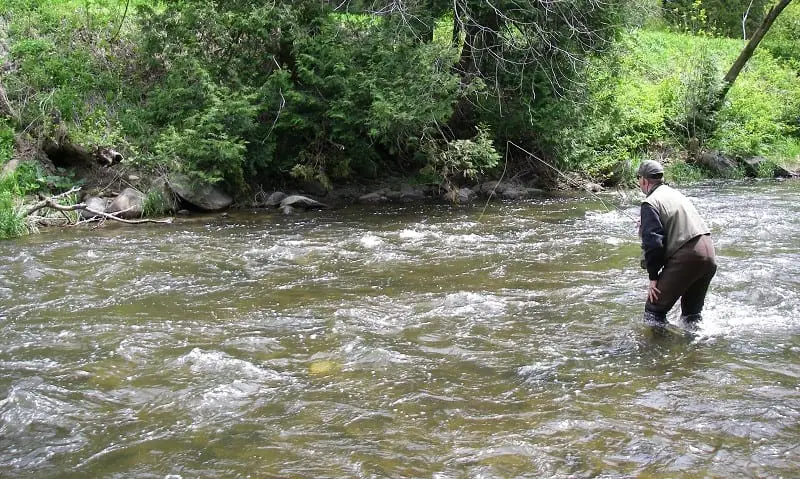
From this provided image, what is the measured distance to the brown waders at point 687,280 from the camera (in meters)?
6.67

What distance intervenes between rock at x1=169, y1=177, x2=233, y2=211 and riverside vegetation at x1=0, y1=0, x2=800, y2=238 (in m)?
0.15

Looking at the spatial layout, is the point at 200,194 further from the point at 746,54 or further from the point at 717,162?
the point at 746,54

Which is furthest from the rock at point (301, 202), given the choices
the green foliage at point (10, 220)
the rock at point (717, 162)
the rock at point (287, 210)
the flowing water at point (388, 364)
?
the rock at point (717, 162)

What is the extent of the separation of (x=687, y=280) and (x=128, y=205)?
426 inches

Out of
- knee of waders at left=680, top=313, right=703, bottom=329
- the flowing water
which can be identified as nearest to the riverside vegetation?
the flowing water

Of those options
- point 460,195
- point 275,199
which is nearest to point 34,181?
point 275,199

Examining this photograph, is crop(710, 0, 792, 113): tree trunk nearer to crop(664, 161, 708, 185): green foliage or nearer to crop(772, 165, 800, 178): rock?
crop(664, 161, 708, 185): green foliage

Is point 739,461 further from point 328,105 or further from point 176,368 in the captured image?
point 328,105

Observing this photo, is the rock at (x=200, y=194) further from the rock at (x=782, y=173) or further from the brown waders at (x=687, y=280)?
the rock at (x=782, y=173)

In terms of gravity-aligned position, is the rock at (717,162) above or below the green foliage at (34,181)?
below

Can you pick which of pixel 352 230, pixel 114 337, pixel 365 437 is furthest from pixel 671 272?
pixel 352 230

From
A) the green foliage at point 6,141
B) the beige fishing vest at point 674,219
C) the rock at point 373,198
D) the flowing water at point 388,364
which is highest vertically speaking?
the green foliage at point 6,141

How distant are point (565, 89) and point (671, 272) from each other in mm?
10253

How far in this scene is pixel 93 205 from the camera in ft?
45.3
